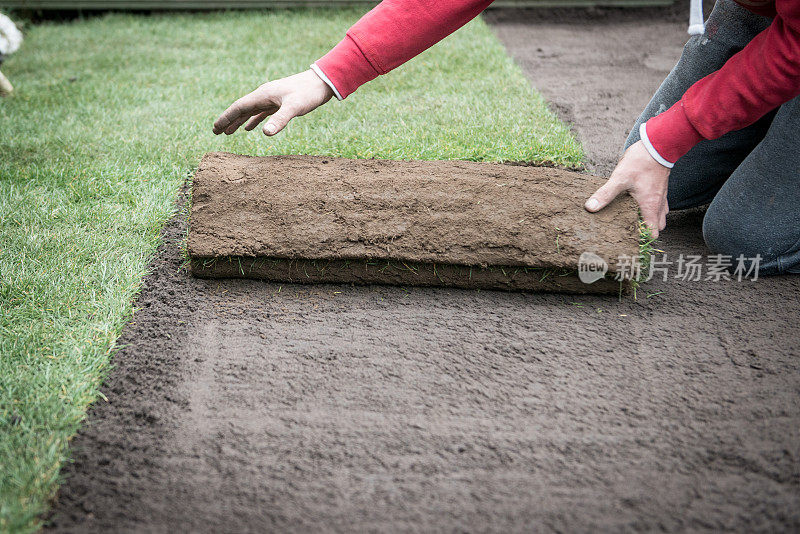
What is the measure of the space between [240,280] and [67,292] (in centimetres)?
57

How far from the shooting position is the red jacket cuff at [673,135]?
1974 millimetres

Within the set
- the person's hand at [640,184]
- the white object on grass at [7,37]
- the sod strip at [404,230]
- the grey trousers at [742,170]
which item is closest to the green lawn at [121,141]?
the white object on grass at [7,37]

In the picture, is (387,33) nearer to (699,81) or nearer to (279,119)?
(279,119)

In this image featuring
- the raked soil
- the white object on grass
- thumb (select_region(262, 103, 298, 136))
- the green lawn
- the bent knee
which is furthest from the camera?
the white object on grass

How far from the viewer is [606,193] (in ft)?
6.82

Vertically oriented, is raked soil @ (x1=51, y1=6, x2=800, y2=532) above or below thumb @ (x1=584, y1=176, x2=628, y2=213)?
below

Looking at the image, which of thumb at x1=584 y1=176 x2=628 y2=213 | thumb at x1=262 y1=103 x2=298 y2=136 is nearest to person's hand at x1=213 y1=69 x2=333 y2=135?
thumb at x1=262 y1=103 x2=298 y2=136

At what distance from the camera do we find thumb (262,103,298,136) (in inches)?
77.2

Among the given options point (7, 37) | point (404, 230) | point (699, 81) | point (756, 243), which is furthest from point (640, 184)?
point (7, 37)

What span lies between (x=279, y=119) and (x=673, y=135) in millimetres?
1300

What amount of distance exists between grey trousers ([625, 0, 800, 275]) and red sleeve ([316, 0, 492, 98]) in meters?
0.96

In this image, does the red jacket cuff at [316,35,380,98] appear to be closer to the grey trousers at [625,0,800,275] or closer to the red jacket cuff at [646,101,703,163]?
the red jacket cuff at [646,101,703,163]

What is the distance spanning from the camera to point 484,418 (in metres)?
1.63

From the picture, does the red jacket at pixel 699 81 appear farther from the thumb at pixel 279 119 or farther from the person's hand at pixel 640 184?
the thumb at pixel 279 119
